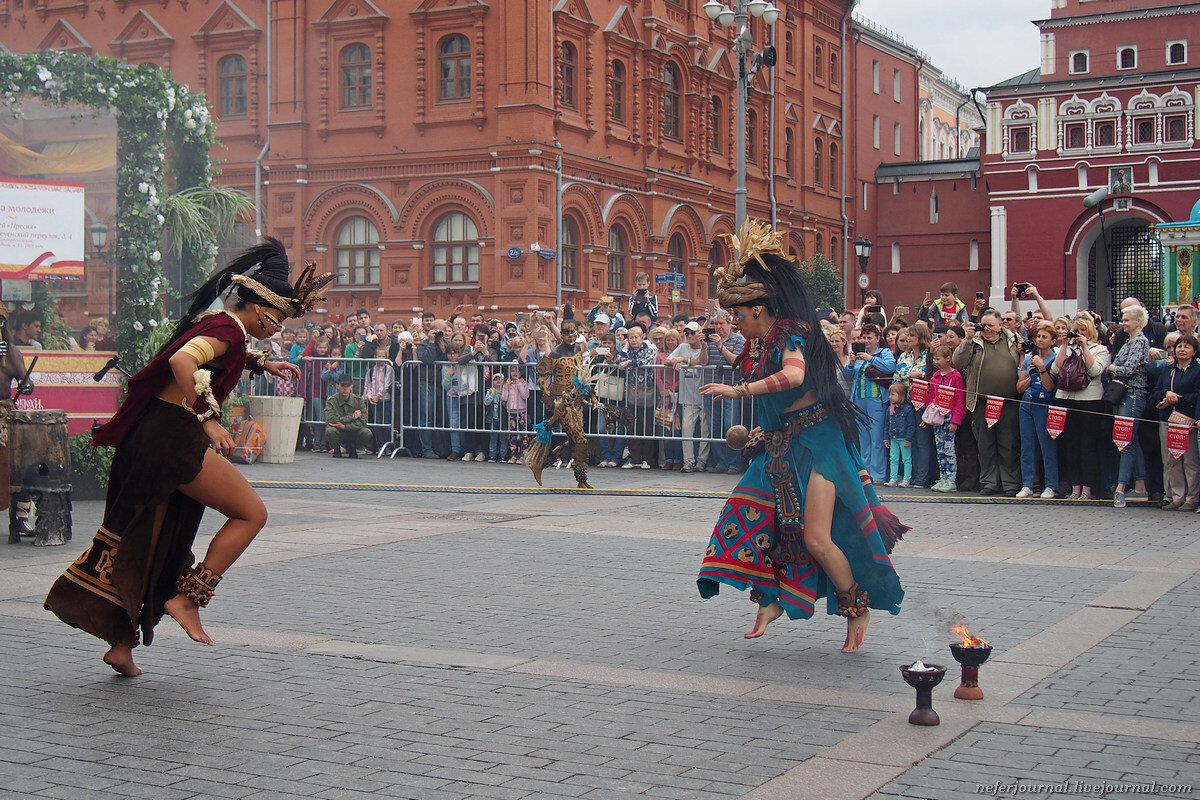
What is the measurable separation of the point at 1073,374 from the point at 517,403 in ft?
25.2

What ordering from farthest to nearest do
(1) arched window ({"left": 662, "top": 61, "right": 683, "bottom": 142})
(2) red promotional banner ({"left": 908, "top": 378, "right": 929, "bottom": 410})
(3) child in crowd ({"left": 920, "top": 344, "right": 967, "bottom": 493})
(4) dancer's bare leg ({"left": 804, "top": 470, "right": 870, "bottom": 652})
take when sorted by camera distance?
(1) arched window ({"left": 662, "top": 61, "right": 683, "bottom": 142}), (2) red promotional banner ({"left": 908, "top": 378, "right": 929, "bottom": 410}), (3) child in crowd ({"left": 920, "top": 344, "right": 967, "bottom": 493}), (4) dancer's bare leg ({"left": 804, "top": 470, "right": 870, "bottom": 652})

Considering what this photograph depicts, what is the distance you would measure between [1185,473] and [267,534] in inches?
349

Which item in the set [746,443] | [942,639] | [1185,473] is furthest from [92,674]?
[1185,473]

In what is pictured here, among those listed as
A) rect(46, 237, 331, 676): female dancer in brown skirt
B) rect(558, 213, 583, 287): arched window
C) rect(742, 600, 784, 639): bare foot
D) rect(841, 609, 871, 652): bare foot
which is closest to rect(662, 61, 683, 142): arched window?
rect(558, 213, 583, 287): arched window

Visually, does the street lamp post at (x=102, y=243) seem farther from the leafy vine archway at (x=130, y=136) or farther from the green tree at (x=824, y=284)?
the green tree at (x=824, y=284)

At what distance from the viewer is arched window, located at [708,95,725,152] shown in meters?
42.0

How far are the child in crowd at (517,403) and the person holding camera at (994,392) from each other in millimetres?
6220

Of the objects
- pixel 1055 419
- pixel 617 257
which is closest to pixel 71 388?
pixel 1055 419

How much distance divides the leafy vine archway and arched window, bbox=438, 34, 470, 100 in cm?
1647

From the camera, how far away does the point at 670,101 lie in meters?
39.6

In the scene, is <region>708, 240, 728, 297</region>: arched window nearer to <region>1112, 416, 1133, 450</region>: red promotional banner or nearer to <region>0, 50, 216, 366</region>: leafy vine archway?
<region>0, 50, 216, 366</region>: leafy vine archway

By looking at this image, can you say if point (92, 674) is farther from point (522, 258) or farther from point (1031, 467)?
point (522, 258)

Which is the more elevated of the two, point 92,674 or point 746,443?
point 746,443

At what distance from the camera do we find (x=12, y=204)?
18.0 metres
